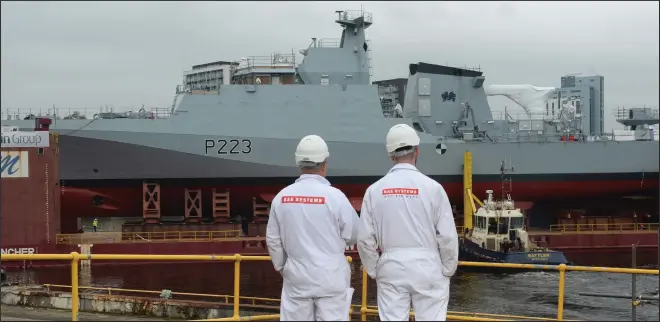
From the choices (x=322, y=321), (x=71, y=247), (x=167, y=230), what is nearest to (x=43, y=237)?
(x=71, y=247)

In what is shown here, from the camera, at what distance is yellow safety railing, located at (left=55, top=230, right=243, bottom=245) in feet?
59.7

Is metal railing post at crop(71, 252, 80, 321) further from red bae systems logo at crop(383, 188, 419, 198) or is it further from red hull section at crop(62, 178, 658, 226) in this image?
red hull section at crop(62, 178, 658, 226)

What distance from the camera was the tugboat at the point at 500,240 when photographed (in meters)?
16.5

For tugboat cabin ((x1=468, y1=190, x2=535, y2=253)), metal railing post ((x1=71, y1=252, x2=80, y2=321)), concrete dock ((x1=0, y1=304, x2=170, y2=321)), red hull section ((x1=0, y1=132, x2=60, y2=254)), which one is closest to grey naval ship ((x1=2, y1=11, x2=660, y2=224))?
red hull section ((x1=0, y1=132, x2=60, y2=254))

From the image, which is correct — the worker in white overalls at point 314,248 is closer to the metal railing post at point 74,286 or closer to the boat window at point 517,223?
the metal railing post at point 74,286

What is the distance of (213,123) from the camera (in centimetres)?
2070

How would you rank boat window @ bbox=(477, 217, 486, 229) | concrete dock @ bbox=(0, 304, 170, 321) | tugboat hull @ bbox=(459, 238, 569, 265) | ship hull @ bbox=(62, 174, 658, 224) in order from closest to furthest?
concrete dock @ bbox=(0, 304, 170, 321) < tugboat hull @ bbox=(459, 238, 569, 265) < boat window @ bbox=(477, 217, 486, 229) < ship hull @ bbox=(62, 174, 658, 224)

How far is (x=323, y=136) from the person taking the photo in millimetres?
21016

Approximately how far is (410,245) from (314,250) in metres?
0.57

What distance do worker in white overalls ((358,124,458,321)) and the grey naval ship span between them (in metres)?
15.6

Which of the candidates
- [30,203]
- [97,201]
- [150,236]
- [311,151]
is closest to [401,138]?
[311,151]

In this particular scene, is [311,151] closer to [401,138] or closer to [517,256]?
[401,138]

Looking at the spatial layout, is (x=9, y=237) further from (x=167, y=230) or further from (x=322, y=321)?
(x=322, y=321)

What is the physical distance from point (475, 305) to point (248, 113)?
1021 cm
